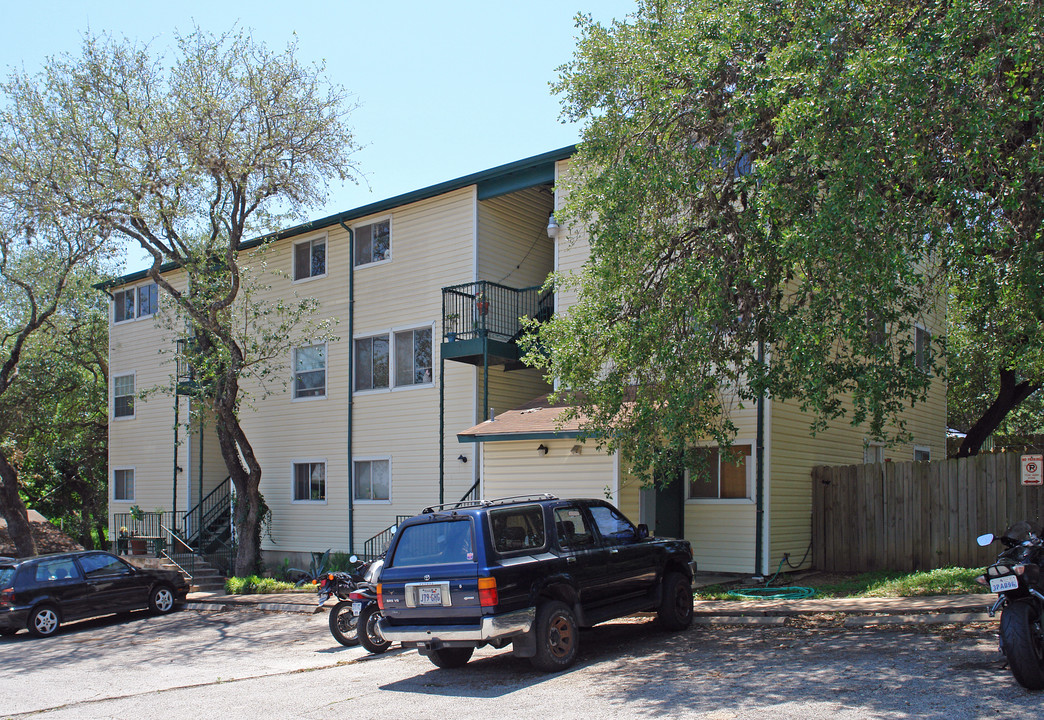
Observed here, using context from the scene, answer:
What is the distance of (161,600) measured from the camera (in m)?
17.0

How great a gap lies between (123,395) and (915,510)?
22565 millimetres

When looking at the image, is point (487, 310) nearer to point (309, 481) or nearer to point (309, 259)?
point (309, 259)

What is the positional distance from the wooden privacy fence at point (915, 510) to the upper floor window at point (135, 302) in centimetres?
1975

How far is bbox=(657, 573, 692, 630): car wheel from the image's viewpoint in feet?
35.2

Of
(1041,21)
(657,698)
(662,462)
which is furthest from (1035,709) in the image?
(1041,21)

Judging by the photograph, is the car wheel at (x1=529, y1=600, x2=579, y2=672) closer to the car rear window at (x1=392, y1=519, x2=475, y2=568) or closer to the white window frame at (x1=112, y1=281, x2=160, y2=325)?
the car rear window at (x1=392, y1=519, x2=475, y2=568)

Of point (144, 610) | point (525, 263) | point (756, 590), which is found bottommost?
point (144, 610)

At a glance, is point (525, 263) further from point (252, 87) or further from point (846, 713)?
point (846, 713)

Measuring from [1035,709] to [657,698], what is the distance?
9.04 feet

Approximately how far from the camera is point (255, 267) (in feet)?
79.0

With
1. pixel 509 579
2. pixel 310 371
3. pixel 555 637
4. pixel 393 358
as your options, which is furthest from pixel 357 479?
pixel 509 579

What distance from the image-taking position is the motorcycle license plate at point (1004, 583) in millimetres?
6988

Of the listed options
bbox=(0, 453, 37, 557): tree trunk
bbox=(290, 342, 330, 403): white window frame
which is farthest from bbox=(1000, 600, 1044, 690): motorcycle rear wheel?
bbox=(0, 453, 37, 557): tree trunk

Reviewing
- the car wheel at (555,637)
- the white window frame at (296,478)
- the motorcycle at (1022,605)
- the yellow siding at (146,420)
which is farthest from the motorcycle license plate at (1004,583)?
the yellow siding at (146,420)
